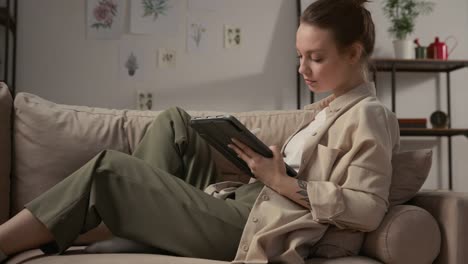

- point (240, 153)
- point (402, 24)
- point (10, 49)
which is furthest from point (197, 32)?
point (240, 153)

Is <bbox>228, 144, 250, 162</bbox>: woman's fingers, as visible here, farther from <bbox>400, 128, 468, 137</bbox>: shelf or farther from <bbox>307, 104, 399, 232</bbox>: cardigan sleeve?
<bbox>400, 128, 468, 137</bbox>: shelf

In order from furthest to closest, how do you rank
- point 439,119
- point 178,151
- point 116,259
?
point 439,119, point 178,151, point 116,259

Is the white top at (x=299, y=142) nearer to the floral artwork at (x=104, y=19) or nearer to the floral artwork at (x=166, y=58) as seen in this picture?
the floral artwork at (x=166, y=58)

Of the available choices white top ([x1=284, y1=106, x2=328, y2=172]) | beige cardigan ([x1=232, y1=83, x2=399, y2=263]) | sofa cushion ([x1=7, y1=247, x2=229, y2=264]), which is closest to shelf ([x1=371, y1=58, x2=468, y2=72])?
white top ([x1=284, y1=106, x2=328, y2=172])

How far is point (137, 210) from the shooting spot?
1.30 m

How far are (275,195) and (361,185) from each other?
0.70 ft

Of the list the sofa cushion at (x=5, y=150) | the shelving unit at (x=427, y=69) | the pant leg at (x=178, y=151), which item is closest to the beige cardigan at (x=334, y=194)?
the pant leg at (x=178, y=151)

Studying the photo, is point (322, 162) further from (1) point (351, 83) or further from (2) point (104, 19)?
(2) point (104, 19)

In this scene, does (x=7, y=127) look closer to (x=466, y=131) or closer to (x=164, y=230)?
(x=164, y=230)

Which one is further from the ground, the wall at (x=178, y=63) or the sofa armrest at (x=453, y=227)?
the wall at (x=178, y=63)

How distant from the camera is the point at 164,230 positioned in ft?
4.33

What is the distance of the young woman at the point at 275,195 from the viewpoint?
4.12 ft

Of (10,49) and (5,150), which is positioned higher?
(10,49)

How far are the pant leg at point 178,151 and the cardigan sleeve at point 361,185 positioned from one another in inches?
21.3
